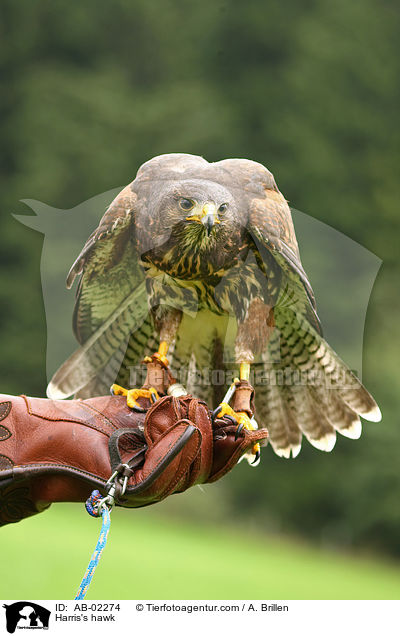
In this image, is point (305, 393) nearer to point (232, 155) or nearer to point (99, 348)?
Result: point (99, 348)

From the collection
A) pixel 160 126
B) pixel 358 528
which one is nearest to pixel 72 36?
pixel 160 126

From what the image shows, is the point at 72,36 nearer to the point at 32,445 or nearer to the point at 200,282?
the point at 200,282

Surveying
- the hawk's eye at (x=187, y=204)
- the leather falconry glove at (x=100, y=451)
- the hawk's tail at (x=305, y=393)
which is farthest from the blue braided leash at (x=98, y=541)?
the hawk's tail at (x=305, y=393)

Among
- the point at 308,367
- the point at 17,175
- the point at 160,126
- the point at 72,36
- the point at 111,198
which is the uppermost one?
the point at 72,36

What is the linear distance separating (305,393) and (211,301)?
1.51ft

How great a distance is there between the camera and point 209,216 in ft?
6.57

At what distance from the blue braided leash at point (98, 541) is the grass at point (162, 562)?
2.70 metres

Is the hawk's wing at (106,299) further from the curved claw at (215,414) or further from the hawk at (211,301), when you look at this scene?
the curved claw at (215,414)

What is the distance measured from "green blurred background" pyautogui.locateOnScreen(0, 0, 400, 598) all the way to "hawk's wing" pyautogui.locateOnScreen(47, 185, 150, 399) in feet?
1.55

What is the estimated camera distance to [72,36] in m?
6.04
